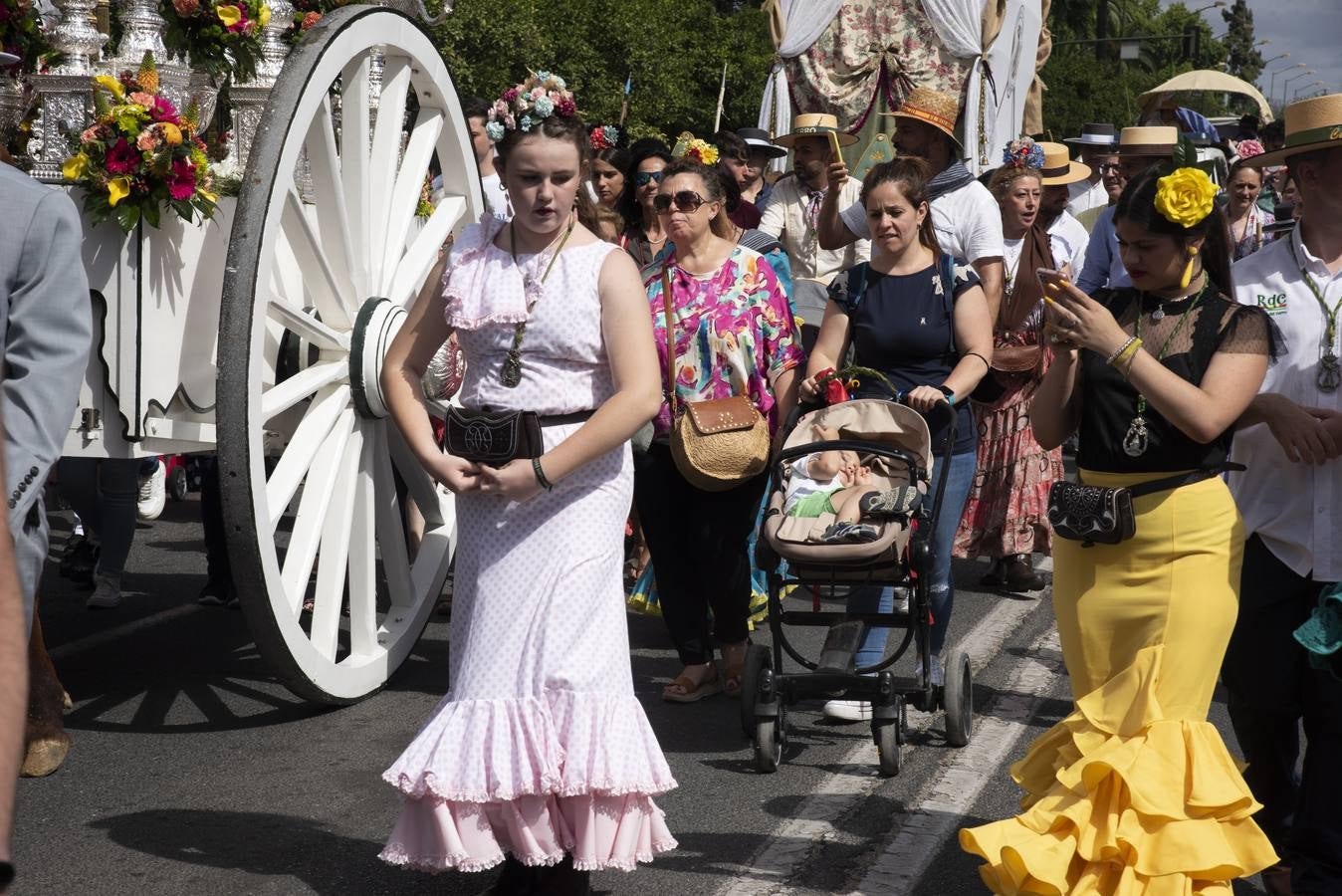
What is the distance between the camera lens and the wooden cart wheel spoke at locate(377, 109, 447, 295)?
19.0 feet

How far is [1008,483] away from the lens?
827 cm

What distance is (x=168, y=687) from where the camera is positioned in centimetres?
605

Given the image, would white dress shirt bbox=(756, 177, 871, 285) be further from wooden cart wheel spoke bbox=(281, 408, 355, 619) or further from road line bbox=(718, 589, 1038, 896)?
wooden cart wheel spoke bbox=(281, 408, 355, 619)

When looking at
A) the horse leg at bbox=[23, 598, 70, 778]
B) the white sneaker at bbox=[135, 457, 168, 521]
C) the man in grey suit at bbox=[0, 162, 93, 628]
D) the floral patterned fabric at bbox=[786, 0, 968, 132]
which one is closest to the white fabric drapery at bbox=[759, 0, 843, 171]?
the floral patterned fabric at bbox=[786, 0, 968, 132]

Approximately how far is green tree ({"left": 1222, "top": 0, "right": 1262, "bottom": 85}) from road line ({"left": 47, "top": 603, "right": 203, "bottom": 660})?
10460cm

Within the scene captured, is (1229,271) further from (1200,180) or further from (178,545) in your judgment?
(178,545)

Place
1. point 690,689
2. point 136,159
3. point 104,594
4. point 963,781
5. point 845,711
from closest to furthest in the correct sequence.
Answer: point 136,159
point 963,781
point 845,711
point 690,689
point 104,594

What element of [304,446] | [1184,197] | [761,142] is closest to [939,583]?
[304,446]

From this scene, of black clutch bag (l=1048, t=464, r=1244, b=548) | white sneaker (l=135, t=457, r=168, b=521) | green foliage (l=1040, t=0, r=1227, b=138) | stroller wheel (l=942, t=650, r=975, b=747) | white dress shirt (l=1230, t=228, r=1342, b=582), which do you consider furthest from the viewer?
green foliage (l=1040, t=0, r=1227, b=138)

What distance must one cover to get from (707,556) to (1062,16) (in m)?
69.7

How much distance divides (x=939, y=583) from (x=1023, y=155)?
3.32 metres

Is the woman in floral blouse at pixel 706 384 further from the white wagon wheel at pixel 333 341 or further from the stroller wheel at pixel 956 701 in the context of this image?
the stroller wheel at pixel 956 701

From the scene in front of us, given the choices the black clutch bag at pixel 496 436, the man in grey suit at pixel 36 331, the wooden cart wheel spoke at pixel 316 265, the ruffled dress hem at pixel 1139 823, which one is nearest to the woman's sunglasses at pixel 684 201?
A: the wooden cart wheel spoke at pixel 316 265

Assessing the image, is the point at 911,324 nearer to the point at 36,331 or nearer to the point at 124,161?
the point at 124,161
